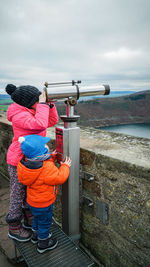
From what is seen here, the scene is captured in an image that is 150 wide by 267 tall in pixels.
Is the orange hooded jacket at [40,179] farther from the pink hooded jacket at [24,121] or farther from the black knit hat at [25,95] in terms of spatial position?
the black knit hat at [25,95]

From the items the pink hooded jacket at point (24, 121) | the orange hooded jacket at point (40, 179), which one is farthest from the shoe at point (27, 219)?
the pink hooded jacket at point (24, 121)

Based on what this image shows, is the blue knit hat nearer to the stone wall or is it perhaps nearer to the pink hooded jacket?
the pink hooded jacket

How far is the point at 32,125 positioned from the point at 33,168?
370mm

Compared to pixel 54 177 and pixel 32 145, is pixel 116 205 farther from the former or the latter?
pixel 32 145

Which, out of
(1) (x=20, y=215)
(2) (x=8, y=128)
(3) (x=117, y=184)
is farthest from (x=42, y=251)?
(2) (x=8, y=128)

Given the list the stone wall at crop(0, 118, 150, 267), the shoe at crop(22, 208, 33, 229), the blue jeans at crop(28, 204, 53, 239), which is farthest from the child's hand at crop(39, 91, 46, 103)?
the shoe at crop(22, 208, 33, 229)

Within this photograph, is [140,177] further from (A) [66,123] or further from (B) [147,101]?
(B) [147,101]

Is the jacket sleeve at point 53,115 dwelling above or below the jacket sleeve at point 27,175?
above

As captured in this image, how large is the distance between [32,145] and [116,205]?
920 millimetres

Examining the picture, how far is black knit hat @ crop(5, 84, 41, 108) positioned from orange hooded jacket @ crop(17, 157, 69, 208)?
0.55 metres

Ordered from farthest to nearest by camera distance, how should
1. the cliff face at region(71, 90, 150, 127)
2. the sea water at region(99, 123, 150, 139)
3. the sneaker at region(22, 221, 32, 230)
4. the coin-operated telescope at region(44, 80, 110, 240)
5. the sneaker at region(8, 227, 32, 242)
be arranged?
the cliff face at region(71, 90, 150, 127) → the sea water at region(99, 123, 150, 139) → the sneaker at region(22, 221, 32, 230) → the sneaker at region(8, 227, 32, 242) → the coin-operated telescope at region(44, 80, 110, 240)

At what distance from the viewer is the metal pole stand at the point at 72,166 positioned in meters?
1.70

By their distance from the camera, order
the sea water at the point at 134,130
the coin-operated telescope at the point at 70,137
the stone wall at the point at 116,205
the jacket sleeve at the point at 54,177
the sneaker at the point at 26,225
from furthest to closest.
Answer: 1. the sea water at the point at 134,130
2. the sneaker at the point at 26,225
3. the coin-operated telescope at the point at 70,137
4. the jacket sleeve at the point at 54,177
5. the stone wall at the point at 116,205

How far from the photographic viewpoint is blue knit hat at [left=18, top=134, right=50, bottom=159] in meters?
1.45
